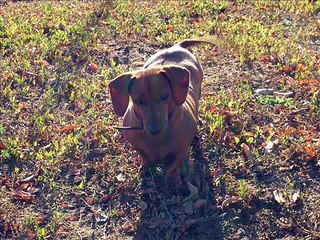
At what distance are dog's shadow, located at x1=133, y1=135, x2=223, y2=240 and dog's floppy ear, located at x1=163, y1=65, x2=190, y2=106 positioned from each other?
649 millimetres

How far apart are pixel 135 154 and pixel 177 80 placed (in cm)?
91

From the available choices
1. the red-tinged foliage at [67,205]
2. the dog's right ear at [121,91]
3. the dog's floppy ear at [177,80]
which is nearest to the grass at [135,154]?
the red-tinged foliage at [67,205]

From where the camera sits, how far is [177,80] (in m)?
3.49

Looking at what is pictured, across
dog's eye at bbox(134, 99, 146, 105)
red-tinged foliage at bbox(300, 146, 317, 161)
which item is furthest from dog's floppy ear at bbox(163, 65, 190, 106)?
red-tinged foliage at bbox(300, 146, 317, 161)

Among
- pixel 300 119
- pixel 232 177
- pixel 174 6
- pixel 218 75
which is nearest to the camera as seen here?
pixel 232 177

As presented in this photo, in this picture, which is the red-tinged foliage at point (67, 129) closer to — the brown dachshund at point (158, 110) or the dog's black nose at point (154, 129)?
the brown dachshund at point (158, 110)

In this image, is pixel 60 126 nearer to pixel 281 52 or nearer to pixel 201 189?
pixel 201 189

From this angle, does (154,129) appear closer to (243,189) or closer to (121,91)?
(121,91)

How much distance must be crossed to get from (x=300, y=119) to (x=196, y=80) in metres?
0.96

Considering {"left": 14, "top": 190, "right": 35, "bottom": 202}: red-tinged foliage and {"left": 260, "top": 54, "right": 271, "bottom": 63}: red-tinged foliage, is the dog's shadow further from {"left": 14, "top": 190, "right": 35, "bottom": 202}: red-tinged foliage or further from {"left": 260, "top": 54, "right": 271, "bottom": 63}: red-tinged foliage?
{"left": 260, "top": 54, "right": 271, "bottom": 63}: red-tinged foliage

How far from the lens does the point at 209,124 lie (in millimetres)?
4480

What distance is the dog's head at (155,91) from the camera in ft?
11.1

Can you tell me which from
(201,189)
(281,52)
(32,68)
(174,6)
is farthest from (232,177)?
(174,6)

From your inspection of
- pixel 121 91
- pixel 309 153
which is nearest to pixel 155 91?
pixel 121 91
